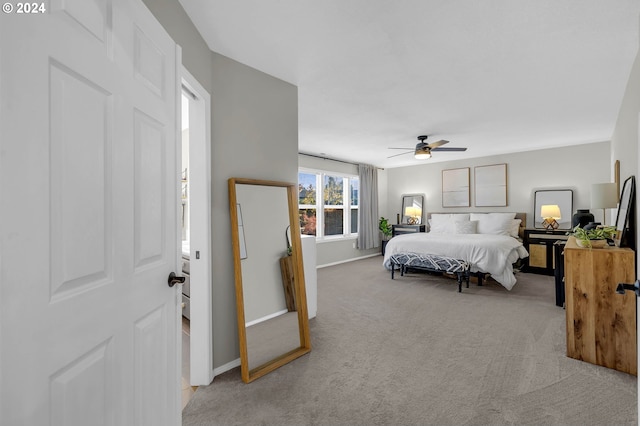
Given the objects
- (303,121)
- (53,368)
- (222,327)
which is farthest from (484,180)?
(53,368)

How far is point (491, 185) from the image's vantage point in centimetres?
654

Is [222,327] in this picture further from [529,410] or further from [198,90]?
[529,410]

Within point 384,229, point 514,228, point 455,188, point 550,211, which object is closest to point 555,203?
point 550,211

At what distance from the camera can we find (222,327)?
89.0 inches

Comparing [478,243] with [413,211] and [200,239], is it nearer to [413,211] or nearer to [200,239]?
[413,211]

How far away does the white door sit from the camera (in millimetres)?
667

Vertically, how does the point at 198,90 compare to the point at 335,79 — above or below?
below

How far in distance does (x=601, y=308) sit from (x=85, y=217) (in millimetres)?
3223

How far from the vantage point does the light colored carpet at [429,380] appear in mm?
1780

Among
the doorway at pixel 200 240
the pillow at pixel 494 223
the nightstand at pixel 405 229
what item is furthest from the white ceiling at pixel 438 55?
the nightstand at pixel 405 229

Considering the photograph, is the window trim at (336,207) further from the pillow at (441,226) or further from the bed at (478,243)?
the pillow at (441,226)

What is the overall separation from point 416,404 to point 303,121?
11.0ft

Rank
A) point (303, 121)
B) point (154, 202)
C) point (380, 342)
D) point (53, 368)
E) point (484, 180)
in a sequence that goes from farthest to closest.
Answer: point (484, 180) < point (303, 121) < point (380, 342) < point (154, 202) < point (53, 368)

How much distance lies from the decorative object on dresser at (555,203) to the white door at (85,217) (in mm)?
6414
